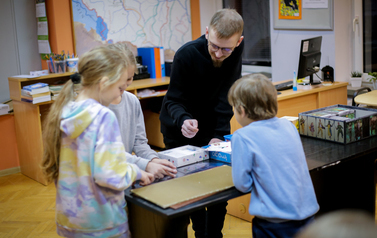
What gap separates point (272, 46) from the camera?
5.37m

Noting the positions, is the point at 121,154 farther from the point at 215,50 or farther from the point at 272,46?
the point at 272,46

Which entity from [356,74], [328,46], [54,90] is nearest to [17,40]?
[54,90]

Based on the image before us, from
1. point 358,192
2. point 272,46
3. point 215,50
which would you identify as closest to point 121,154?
point 215,50

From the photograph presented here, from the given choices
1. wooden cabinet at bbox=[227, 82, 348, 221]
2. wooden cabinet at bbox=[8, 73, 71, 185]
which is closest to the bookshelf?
wooden cabinet at bbox=[8, 73, 71, 185]

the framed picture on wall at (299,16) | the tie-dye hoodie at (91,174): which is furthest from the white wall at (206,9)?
the tie-dye hoodie at (91,174)

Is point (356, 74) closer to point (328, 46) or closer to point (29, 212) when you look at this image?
point (328, 46)

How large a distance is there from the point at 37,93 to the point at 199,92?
2190mm

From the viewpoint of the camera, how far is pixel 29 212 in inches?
144

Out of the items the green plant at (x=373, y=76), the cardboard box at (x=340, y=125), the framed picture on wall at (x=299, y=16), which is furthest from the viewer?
the framed picture on wall at (x=299, y=16)

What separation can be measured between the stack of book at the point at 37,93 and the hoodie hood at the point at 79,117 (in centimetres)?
275

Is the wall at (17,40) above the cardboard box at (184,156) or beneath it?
above

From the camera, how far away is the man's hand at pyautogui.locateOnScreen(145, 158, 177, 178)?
185cm

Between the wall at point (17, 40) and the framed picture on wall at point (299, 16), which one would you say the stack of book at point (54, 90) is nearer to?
the wall at point (17, 40)

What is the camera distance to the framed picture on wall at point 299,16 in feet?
15.4
